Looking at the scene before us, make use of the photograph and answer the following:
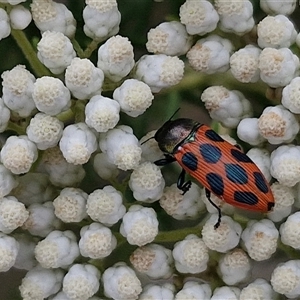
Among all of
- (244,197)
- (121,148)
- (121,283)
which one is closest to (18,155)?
(121,148)

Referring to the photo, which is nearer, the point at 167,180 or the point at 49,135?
the point at 49,135

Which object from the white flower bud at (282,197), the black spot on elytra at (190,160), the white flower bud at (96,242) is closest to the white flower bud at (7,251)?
the white flower bud at (96,242)

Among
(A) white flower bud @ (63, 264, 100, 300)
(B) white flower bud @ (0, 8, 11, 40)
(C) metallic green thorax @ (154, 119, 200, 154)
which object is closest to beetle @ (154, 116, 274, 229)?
(C) metallic green thorax @ (154, 119, 200, 154)

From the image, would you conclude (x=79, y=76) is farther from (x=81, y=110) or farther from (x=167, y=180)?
(x=167, y=180)

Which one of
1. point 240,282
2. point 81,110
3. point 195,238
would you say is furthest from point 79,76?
point 240,282

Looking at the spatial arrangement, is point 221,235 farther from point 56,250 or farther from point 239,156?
point 56,250

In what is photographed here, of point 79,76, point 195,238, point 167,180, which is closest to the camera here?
point 79,76
